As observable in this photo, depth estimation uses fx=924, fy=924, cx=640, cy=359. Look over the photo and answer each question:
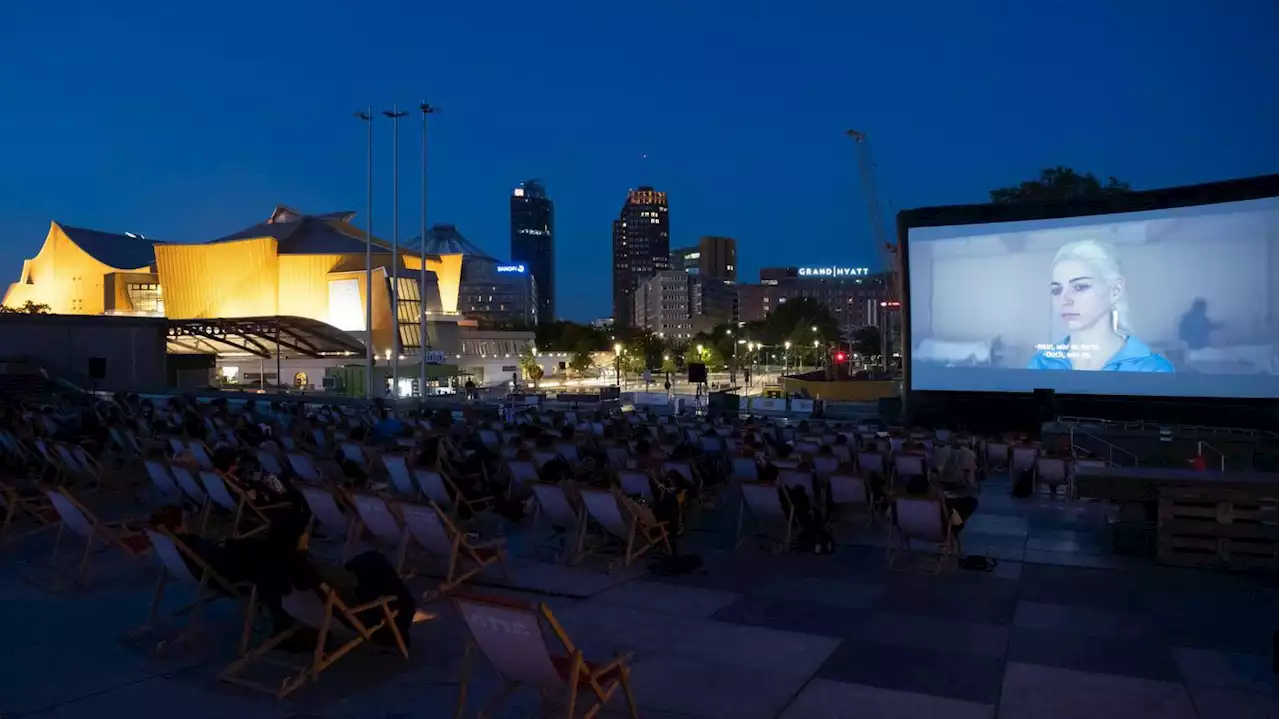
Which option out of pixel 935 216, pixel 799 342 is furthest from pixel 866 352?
pixel 935 216

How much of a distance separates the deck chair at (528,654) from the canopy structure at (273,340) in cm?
5566

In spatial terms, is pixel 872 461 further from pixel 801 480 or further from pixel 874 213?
pixel 874 213

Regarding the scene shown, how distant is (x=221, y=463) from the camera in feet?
33.0

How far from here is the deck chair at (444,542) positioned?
6766 mm

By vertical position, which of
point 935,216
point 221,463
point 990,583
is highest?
point 935,216

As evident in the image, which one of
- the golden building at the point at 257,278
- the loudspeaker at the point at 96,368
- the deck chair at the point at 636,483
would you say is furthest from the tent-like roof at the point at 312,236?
the deck chair at the point at 636,483

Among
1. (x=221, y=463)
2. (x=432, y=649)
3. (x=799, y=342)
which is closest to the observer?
(x=432, y=649)

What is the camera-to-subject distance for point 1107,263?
850 inches

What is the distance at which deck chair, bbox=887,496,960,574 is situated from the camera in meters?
7.67

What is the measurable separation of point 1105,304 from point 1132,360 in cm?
143

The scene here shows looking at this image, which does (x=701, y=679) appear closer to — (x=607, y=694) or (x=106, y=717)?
(x=607, y=694)

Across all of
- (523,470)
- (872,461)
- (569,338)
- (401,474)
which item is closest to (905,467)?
(872,461)

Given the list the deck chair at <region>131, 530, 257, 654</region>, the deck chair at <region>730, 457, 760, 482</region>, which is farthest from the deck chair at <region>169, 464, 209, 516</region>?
the deck chair at <region>730, 457, 760, 482</region>

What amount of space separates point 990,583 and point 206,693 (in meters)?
5.70
